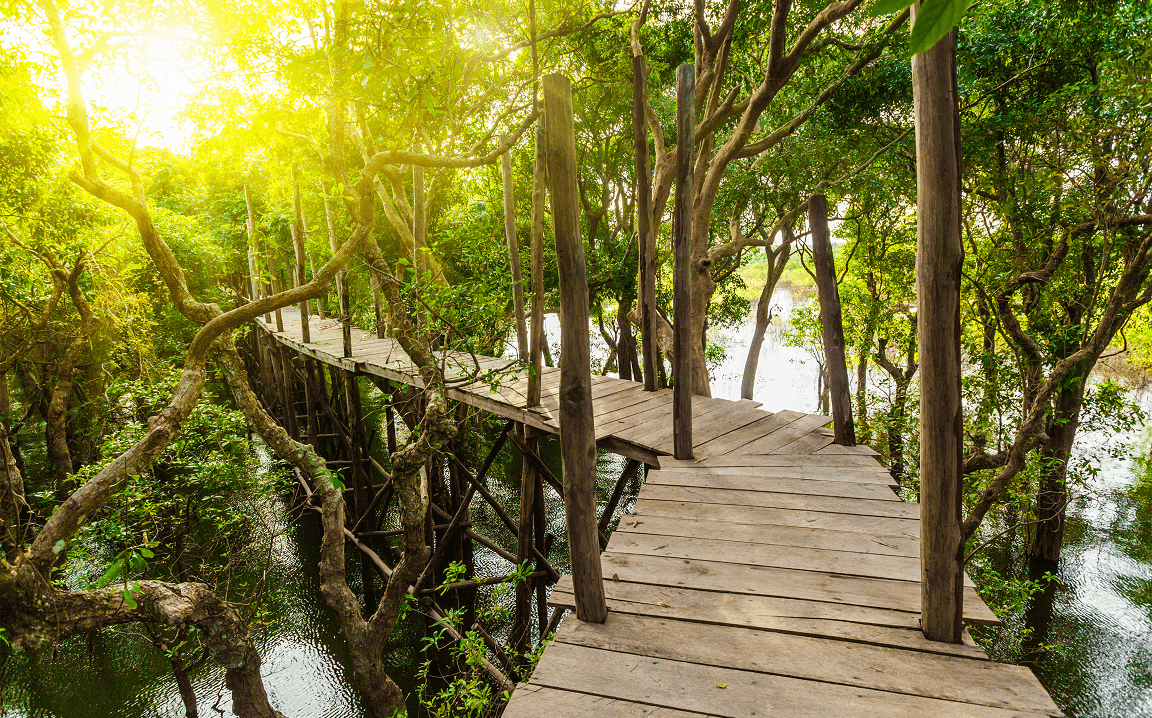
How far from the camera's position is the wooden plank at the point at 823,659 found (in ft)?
6.97

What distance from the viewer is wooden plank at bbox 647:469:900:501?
3.70 metres

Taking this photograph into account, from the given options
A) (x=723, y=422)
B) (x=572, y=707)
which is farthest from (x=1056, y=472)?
(x=572, y=707)

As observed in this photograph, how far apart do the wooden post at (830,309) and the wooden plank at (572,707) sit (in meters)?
2.90

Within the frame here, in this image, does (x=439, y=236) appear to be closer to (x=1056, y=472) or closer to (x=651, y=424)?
(x=651, y=424)

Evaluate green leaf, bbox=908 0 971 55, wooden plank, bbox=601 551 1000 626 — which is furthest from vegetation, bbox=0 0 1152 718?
green leaf, bbox=908 0 971 55

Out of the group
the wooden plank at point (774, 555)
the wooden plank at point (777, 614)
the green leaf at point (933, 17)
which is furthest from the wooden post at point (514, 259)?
the green leaf at point (933, 17)

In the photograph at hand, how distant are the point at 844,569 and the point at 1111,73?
252 inches

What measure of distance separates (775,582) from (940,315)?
1.48 meters

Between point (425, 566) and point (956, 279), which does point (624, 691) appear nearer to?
point (956, 279)

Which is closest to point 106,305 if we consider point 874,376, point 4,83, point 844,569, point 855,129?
point 4,83

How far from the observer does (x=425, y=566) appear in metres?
5.04

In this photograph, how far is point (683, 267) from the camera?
4.07 meters

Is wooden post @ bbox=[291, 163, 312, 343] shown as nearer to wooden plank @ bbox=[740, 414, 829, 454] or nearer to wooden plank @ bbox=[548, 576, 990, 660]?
wooden plank @ bbox=[740, 414, 829, 454]

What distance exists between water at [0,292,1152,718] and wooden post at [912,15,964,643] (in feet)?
16.8
